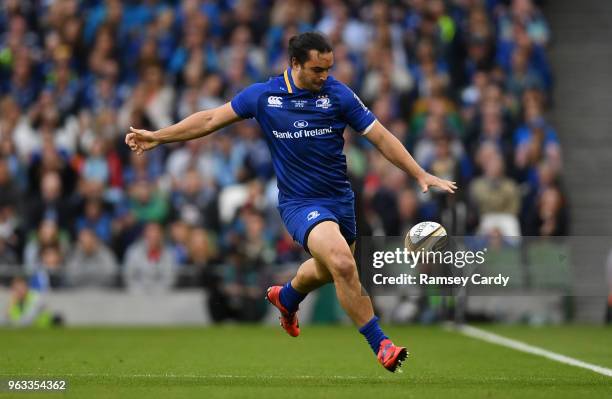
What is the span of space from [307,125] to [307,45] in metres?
0.63

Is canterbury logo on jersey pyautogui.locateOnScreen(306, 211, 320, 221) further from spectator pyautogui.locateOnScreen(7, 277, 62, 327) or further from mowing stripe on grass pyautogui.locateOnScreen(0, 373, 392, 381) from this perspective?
spectator pyautogui.locateOnScreen(7, 277, 62, 327)

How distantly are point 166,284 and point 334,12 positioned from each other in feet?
18.9

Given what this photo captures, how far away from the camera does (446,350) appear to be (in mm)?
13016

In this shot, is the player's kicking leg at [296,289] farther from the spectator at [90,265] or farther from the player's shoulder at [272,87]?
the spectator at [90,265]

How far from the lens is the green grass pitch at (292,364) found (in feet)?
28.8

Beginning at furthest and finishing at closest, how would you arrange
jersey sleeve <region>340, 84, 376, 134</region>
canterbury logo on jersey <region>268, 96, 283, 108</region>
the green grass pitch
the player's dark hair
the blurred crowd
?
the blurred crowd
canterbury logo on jersey <region>268, 96, 283, 108</region>
jersey sleeve <region>340, 84, 376, 134</region>
the player's dark hair
the green grass pitch

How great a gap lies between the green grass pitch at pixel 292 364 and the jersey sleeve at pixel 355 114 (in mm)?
1810

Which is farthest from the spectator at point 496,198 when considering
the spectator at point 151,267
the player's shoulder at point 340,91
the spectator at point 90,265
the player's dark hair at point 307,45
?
the player's dark hair at point 307,45

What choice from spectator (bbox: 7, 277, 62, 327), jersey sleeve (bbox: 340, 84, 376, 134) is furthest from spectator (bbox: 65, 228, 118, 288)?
jersey sleeve (bbox: 340, 84, 376, 134)

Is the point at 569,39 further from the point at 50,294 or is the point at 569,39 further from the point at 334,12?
the point at 50,294

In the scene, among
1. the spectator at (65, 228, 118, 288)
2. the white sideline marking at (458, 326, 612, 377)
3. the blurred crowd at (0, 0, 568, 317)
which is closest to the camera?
the white sideline marking at (458, 326, 612, 377)

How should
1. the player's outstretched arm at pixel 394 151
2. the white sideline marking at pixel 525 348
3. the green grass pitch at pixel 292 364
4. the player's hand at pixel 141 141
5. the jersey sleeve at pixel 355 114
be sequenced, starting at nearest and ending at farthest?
the green grass pitch at pixel 292 364 → the player's outstretched arm at pixel 394 151 → the jersey sleeve at pixel 355 114 → the player's hand at pixel 141 141 → the white sideline marking at pixel 525 348

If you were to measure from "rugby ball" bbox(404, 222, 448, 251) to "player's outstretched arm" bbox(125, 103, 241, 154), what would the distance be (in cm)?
154

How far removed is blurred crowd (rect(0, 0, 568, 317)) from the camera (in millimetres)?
18094
